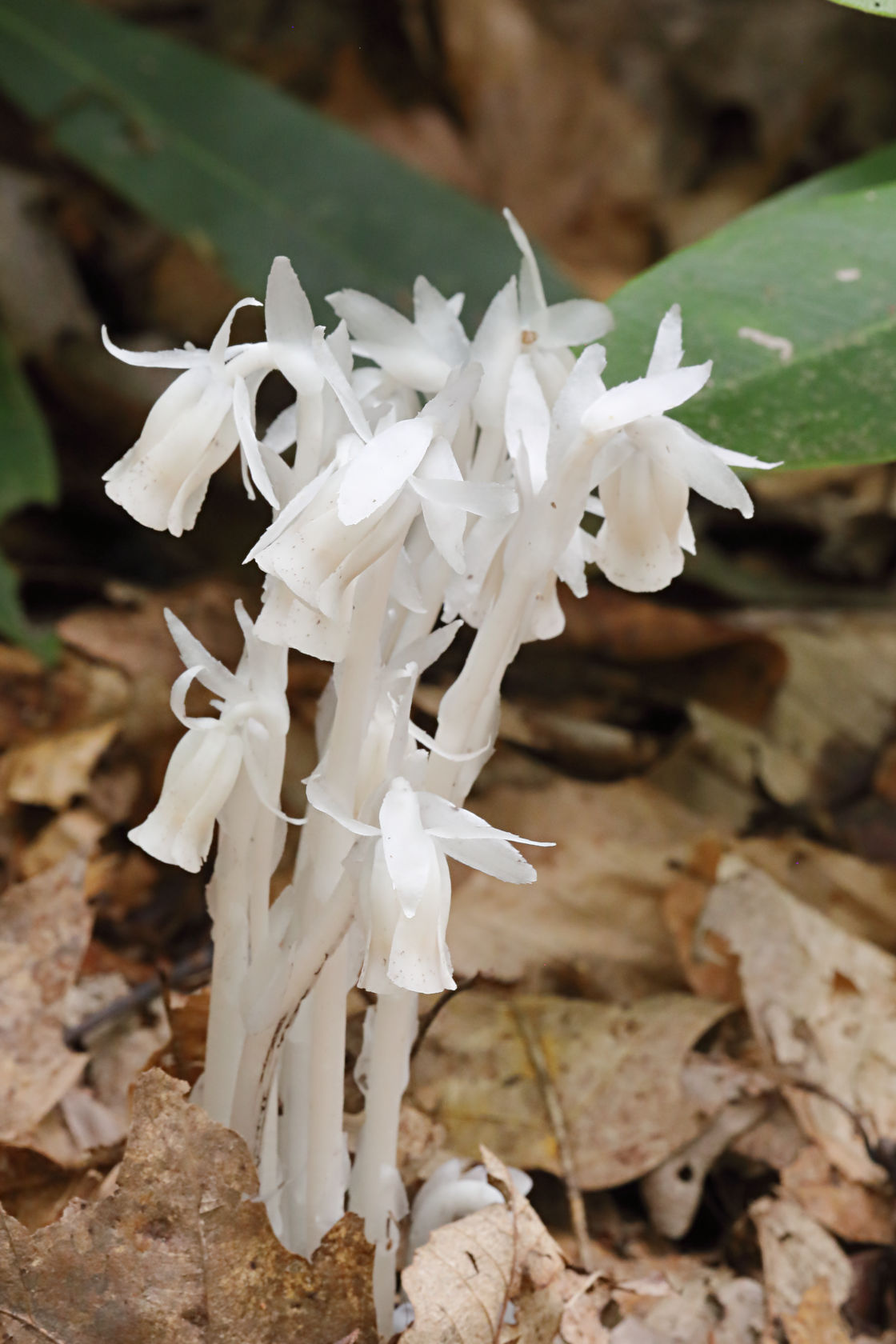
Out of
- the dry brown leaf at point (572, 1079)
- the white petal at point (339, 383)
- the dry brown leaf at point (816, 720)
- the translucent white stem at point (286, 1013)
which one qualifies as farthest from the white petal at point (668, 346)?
the dry brown leaf at point (816, 720)

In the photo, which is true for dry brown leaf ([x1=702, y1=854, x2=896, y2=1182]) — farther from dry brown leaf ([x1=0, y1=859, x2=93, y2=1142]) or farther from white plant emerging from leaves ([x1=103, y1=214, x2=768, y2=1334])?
dry brown leaf ([x1=0, y1=859, x2=93, y2=1142])

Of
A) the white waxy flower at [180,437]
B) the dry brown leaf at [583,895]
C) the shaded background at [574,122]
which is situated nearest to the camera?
the white waxy flower at [180,437]

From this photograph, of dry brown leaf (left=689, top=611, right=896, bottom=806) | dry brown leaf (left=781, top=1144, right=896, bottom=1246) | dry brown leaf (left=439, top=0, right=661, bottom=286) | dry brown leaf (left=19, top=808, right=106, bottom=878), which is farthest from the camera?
dry brown leaf (left=439, top=0, right=661, bottom=286)

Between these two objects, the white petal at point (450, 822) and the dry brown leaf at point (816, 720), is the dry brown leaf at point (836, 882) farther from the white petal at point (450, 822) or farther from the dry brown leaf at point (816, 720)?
the white petal at point (450, 822)

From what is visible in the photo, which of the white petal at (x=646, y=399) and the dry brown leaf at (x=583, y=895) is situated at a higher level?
the white petal at (x=646, y=399)

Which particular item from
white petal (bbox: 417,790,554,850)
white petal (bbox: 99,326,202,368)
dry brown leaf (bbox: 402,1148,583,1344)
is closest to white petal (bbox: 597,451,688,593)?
white petal (bbox: 417,790,554,850)

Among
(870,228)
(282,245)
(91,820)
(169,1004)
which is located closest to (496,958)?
(169,1004)

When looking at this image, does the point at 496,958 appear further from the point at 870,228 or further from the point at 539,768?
the point at 870,228
